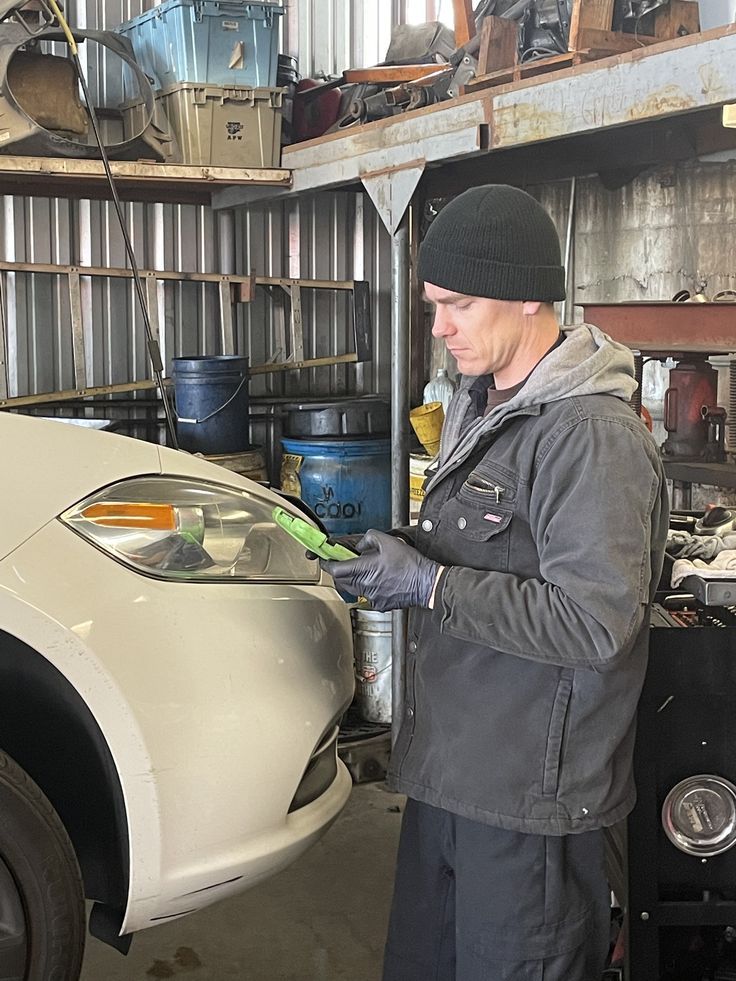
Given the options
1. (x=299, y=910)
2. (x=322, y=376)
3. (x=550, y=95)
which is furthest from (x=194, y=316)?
(x=299, y=910)

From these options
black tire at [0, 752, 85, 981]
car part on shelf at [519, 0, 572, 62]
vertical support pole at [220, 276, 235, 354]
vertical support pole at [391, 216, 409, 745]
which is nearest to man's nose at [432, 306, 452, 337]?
black tire at [0, 752, 85, 981]

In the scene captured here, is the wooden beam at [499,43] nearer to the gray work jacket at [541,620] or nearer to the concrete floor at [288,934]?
the gray work jacket at [541,620]

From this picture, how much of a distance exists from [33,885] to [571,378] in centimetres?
117

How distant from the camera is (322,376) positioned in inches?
228

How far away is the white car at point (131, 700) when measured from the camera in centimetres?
178

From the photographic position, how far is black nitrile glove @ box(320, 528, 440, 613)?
5.84 ft

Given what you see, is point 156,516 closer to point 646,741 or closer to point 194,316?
point 646,741

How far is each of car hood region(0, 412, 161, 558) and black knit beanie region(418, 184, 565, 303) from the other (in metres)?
0.61

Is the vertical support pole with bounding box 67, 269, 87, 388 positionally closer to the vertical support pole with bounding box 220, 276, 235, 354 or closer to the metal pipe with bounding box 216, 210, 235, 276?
the vertical support pole with bounding box 220, 276, 235, 354

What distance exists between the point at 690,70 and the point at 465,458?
136cm

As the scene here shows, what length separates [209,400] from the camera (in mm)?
4750

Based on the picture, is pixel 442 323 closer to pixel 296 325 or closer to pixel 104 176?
pixel 104 176

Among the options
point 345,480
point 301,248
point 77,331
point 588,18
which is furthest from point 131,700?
point 301,248

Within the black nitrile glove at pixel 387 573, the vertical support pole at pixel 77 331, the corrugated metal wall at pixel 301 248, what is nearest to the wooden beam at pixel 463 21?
the corrugated metal wall at pixel 301 248
